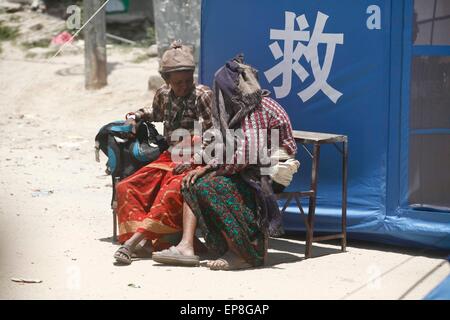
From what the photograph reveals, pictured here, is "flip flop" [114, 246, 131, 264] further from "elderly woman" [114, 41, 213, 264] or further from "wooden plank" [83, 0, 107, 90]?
"wooden plank" [83, 0, 107, 90]

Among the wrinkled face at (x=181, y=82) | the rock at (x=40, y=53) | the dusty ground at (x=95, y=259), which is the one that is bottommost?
the dusty ground at (x=95, y=259)

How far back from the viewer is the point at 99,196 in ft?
25.5

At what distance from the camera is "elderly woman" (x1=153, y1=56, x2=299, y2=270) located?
5.33m

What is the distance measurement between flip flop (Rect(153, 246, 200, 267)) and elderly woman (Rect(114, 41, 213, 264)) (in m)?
0.19

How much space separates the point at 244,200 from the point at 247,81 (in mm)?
727

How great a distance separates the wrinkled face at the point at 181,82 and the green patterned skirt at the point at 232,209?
2.20 ft

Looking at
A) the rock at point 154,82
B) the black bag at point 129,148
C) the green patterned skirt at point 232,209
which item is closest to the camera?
the green patterned skirt at point 232,209

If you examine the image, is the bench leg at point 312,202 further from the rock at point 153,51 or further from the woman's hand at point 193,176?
the rock at point 153,51

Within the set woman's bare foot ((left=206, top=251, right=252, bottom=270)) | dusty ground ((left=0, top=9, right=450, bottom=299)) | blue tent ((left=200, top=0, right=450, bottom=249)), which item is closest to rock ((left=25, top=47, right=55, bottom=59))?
dusty ground ((left=0, top=9, right=450, bottom=299))

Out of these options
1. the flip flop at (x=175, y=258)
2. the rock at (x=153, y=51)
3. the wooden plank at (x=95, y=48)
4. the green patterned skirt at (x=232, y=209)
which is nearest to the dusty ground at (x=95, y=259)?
the flip flop at (x=175, y=258)

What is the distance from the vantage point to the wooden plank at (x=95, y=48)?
1146cm

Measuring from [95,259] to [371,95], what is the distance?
6.78 ft
